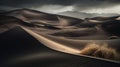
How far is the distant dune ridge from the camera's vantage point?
17219 mm

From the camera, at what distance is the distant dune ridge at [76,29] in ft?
56.5

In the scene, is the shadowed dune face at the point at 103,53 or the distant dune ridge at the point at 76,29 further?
the distant dune ridge at the point at 76,29

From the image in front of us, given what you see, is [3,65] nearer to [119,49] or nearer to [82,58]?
[82,58]

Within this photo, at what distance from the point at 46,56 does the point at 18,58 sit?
1.70 meters

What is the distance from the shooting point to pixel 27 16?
257 feet

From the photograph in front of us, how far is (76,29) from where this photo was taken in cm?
5088

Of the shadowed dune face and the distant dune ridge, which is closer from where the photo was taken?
the shadowed dune face

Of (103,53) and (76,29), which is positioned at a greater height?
(76,29)

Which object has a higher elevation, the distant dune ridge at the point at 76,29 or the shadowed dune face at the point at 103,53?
the distant dune ridge at the point at 76,29

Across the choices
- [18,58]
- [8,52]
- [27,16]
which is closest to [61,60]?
[18,58]

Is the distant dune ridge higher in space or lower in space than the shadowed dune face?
higher

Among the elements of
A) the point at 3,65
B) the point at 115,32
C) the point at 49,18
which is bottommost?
the point at 3,65

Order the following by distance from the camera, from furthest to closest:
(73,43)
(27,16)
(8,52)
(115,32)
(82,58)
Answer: (27,16)
(115,32)
(73,43)
(8,52)
(82,58)

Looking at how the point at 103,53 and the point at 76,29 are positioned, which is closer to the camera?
the point at 103,53
